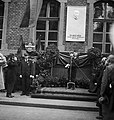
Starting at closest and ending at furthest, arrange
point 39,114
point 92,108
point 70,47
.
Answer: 1. point 39,114
2. point 92,108
3. point 70,47

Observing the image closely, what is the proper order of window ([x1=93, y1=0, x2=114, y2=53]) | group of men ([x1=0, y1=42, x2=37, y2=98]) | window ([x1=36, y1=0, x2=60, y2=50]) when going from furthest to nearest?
window ([x1=36, y1=0, x2=60, y2=50]) → window ([x1=93, y1=0, x2=114, y2=53]) → group of men ([x1=0, y1=42, x2=37, y2=98])

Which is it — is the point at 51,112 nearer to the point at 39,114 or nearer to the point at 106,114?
the point at 39,114

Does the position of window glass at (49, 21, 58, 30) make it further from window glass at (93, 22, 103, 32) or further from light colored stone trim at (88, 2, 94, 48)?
window glass at (93, 22, 103, 32)

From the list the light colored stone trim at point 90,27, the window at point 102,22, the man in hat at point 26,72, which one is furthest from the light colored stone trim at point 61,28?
the man in hat at point 26,72

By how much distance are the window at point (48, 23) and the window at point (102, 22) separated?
233 centimetres

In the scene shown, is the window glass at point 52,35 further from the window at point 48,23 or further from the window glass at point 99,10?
the window glass at point 99,10

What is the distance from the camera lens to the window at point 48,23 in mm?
13672

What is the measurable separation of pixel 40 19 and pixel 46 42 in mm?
1473

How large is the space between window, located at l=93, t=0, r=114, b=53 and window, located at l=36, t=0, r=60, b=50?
7.65 feet

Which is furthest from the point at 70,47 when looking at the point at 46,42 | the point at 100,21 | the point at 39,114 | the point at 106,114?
the point at 106,114

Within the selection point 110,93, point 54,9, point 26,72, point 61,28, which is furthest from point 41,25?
point 110,93

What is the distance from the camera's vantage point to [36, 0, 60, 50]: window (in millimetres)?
13672

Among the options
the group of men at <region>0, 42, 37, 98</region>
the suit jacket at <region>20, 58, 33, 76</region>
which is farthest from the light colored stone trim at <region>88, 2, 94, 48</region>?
the suit jacket at <region>20, 58, 33, 76</region>

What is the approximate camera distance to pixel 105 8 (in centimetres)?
1343
